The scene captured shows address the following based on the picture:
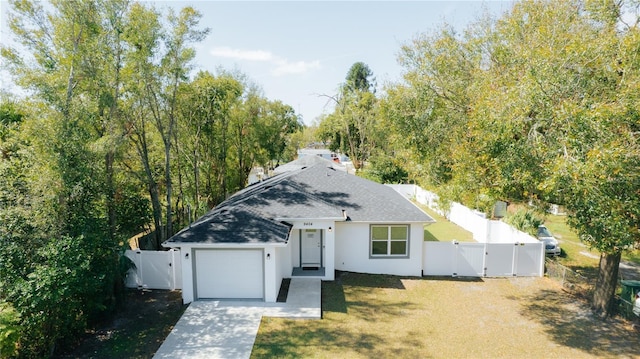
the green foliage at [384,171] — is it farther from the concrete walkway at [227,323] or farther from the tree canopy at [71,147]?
the concrete walkway at [227,323]

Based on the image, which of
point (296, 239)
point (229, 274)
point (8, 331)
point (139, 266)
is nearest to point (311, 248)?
point (296, 239)

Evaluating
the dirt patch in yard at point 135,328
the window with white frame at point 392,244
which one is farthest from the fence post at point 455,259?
the dirt patch in yard at point 135,328

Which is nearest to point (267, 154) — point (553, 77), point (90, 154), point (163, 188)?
point (163, 188)

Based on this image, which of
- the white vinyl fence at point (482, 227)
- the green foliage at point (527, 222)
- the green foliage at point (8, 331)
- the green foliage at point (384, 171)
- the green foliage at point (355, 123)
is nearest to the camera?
the green foliage at point (8, 331)

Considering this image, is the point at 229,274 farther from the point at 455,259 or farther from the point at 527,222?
the point at 527,222

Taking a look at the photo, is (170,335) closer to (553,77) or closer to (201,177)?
(553,77)

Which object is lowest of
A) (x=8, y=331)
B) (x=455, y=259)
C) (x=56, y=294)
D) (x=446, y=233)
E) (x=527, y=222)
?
(x=446, y=233)
